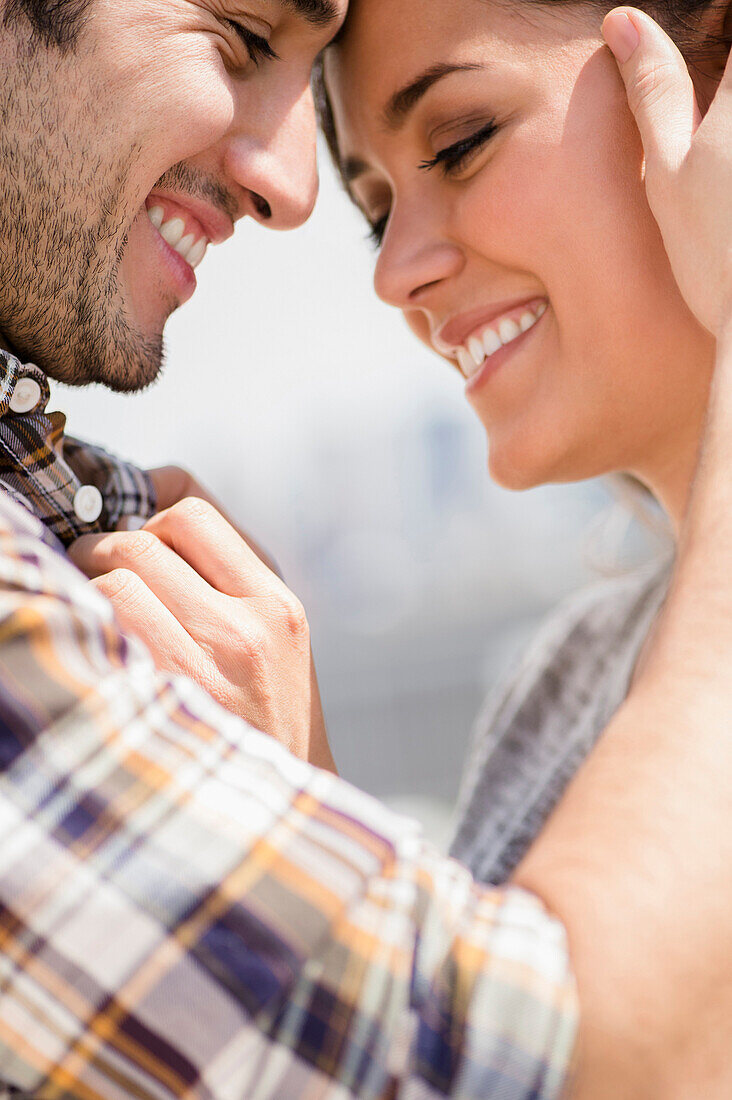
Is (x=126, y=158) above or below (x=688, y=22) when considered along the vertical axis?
above

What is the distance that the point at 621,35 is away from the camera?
138 cm

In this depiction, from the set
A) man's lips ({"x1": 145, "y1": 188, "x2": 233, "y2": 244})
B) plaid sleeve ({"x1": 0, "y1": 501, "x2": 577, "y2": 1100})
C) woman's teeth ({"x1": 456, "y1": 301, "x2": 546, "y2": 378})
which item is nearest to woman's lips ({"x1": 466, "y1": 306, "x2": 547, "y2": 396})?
woman's teeth ({"x1": 456, "y1": 301, "x2": 546, "y2": 378})

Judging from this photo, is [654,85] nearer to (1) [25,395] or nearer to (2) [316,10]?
(2) [316,10]

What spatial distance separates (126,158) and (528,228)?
2.07 feet

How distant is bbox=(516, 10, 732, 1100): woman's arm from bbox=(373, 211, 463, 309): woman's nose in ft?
3.09

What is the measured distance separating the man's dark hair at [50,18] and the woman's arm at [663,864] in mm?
1060

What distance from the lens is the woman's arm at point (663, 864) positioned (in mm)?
624

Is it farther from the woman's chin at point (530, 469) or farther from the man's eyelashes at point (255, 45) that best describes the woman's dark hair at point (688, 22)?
the woman's chin at point (530, 469)

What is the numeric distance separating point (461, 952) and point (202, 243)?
1197 mm

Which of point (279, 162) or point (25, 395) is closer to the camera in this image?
point (25, 395)

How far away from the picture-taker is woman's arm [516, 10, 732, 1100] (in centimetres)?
62

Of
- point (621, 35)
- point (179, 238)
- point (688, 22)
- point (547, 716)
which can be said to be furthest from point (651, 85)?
point (547, 716)

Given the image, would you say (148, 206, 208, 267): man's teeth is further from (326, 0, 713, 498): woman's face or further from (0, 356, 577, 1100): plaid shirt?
(0, 356, 577, 1100): plaid shirt

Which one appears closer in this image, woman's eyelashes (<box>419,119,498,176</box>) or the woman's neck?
woman's eyelashes (<box>419,119,498,176</box>)
